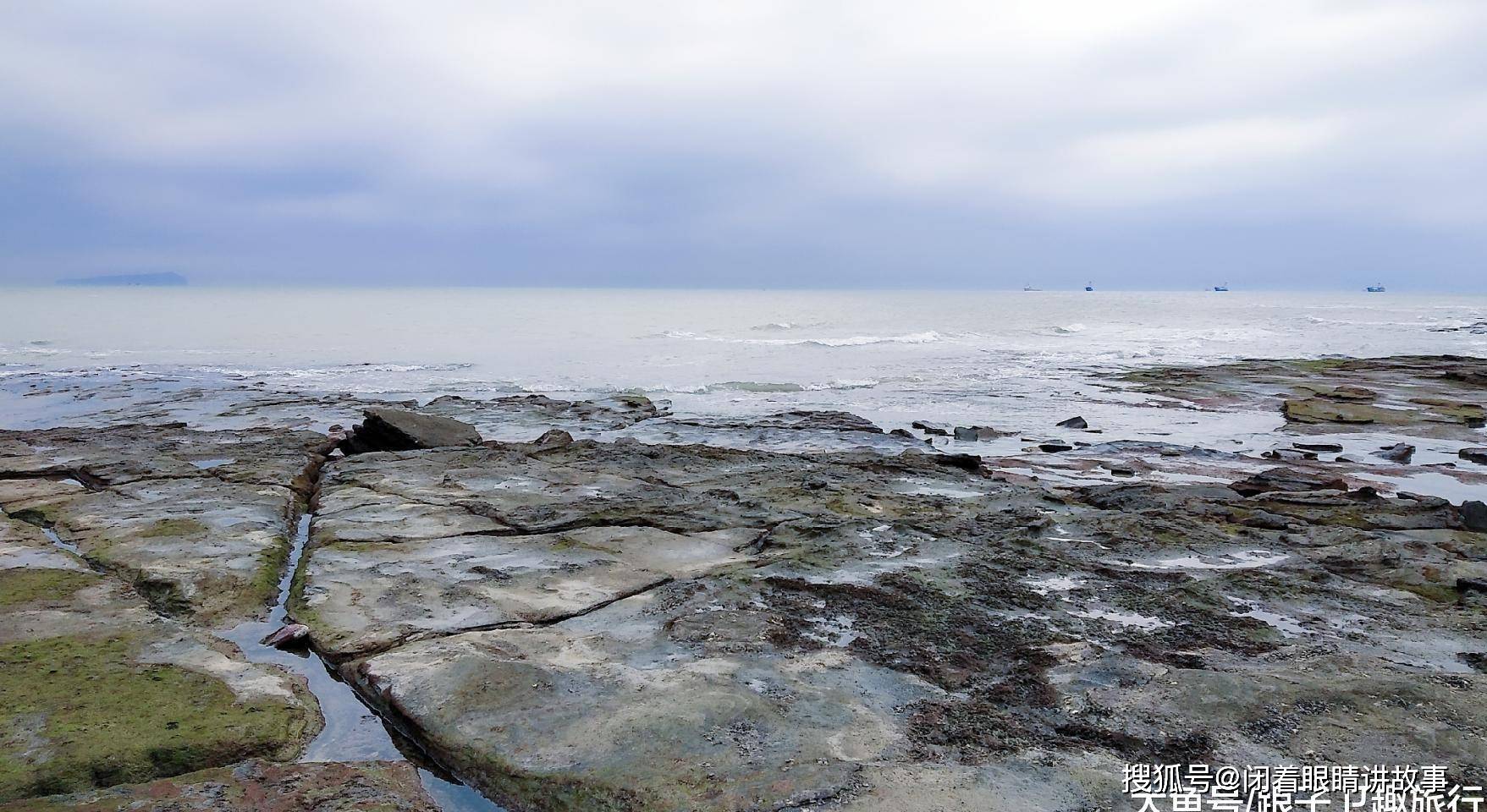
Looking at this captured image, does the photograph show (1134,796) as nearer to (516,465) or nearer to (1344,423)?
(516,465)

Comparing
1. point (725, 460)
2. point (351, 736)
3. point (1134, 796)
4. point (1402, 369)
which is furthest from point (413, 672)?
point (1402, 369)

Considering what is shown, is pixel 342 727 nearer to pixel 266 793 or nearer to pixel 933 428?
pixel 266 793

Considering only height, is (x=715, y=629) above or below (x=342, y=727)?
above

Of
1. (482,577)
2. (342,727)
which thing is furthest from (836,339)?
(342,727)

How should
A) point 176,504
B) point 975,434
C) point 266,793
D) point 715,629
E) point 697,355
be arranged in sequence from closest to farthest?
point 266,793, point 715,629, point 176,504, point 975,434, point 697,355

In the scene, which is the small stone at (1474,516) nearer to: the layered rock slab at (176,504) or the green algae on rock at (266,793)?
the green algae on rock at (266,793)

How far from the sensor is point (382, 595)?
5.64 meters

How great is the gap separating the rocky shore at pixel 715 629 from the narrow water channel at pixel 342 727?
0.07 m

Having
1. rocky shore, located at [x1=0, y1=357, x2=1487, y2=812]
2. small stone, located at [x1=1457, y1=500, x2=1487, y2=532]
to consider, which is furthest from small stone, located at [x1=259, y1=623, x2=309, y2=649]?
small stone, located at [x1=1457, y1=500, x2=1487, y2=532]

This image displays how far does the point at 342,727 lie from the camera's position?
416 centimetres

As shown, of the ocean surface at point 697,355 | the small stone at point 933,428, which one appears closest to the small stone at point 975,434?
the small stone at point 933,428

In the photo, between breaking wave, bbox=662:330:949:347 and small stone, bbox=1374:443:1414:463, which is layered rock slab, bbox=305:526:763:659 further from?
breaking wave, bbox=662:330:949:347

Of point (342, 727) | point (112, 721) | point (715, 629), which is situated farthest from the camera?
point (715, 629)

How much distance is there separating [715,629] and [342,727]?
6.50 feet
